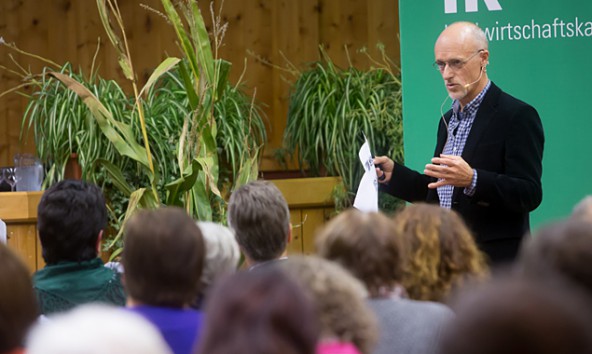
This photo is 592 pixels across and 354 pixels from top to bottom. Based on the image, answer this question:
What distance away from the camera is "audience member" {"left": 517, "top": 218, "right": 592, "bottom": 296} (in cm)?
155

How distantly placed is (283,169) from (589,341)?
17.2ft

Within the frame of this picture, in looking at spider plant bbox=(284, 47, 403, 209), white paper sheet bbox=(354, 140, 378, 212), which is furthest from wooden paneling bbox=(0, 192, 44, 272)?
white paper sheet bbox=(354, 140, 378, 212)

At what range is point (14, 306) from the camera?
162 cm

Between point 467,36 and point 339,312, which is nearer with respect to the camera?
point 339,312

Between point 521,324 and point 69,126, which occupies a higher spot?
point 69,126

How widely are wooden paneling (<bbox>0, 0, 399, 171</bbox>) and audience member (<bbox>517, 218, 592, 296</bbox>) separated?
5127 mm

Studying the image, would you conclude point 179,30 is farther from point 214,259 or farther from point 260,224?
point 214,259

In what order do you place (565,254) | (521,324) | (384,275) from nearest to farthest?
(521,324) < (565,254) < (384,275)

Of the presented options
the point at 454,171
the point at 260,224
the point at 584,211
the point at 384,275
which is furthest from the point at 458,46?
the point at 384,275

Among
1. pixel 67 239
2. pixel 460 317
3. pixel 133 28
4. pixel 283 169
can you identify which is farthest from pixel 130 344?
pixel 133 28

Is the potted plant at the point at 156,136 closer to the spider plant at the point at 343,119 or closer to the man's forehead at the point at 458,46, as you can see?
the spider plant at the point at 343,119

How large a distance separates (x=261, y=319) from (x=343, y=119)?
4236 mm

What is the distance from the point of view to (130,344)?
1.25 meters

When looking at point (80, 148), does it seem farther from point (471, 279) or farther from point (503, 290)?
point (503, 290)
